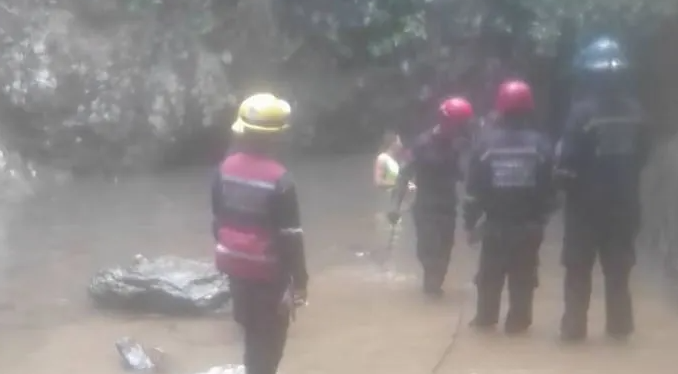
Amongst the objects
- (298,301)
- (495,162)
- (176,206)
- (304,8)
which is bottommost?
(176,206)

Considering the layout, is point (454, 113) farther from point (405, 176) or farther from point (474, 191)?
point (474, 191)

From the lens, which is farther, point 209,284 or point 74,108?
point 74,108

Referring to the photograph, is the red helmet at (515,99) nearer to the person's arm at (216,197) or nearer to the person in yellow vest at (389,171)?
the person's arm at (216,197)

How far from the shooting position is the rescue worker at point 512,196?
7.41 m

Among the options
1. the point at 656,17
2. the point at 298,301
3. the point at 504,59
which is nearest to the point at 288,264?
the point at 298,301

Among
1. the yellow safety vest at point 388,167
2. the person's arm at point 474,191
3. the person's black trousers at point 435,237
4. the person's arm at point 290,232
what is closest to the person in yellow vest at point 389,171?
the yellow safety vest at point 388,167

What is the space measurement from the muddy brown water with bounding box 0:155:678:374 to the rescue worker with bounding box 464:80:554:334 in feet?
1.49

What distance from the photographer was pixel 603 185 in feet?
24.0

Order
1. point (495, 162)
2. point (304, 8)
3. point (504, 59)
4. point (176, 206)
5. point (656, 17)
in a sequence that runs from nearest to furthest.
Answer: point (495, 162) < point (656, 17) < point (176, 206) < point (504, 59) < point (304, 8)

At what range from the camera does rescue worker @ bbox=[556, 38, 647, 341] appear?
723cm

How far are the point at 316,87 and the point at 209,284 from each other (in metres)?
7.96

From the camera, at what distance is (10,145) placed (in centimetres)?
1486

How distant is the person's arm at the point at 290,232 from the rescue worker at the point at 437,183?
3093 mm

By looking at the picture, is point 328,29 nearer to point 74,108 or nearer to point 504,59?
point 504,59
